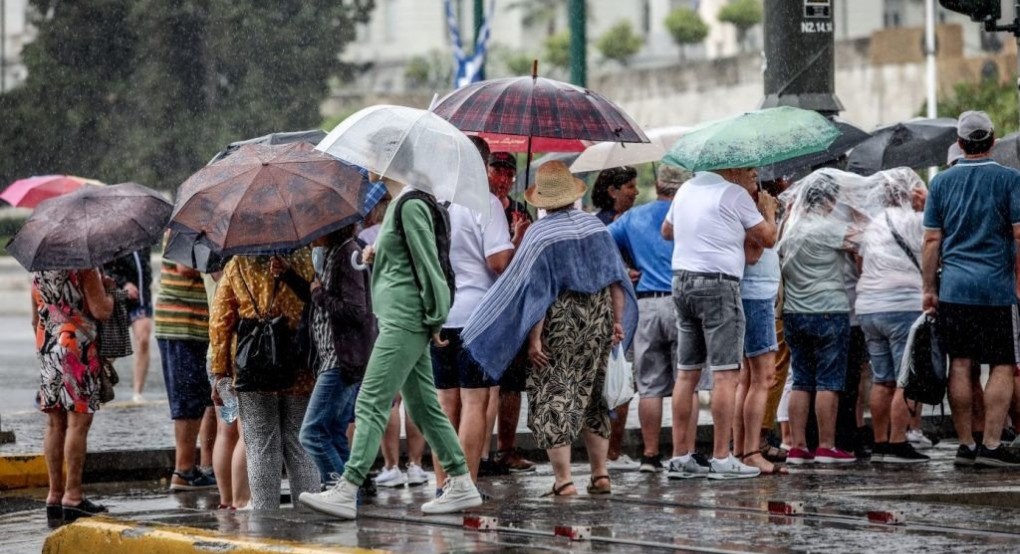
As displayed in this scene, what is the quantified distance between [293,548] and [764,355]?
384 centimetres

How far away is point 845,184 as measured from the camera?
11.1 meters

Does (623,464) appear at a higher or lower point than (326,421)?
lower

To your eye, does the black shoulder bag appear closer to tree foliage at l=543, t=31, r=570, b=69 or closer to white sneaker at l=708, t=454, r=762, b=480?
white sneaker at l=708, t=454, r=762, b=480

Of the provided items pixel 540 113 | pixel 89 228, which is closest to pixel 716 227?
pixel 540 113

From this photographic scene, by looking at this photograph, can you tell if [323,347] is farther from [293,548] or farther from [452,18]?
[452,18]

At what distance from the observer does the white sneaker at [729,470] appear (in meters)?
10.3

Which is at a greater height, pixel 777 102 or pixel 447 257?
pixel 777 102

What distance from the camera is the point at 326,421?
30.0 ft

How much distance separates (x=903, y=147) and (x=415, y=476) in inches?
168

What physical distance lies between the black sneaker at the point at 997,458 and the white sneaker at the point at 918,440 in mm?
1363

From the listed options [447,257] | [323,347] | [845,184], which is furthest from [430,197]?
[845,184]

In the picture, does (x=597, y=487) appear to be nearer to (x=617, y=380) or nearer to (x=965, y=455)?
(x=617, y=380)

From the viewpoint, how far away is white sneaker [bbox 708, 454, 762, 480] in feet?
33.8

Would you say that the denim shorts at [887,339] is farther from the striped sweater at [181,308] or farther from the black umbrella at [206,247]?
the striped sweater at [181,308]
